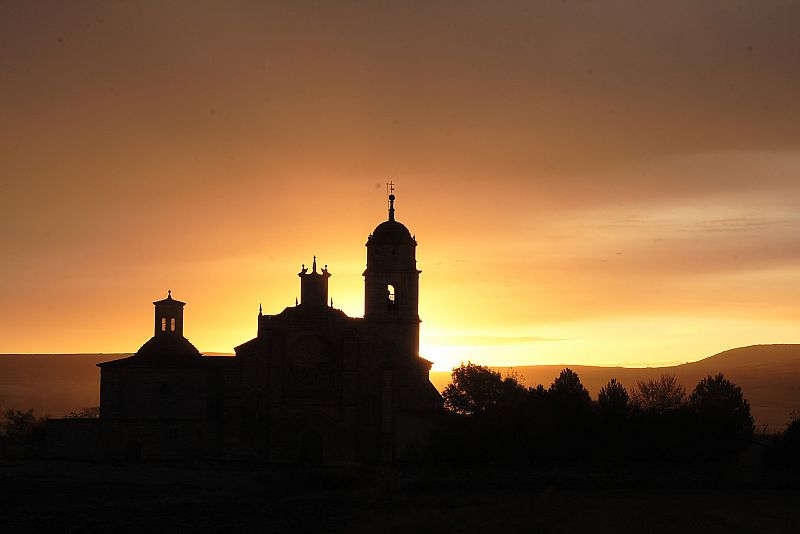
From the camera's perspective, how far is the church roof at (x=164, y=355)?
7000 cm

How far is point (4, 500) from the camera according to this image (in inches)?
1799

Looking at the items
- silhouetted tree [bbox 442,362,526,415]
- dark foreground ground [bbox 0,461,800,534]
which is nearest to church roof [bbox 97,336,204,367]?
dark foreground ground [bbox 0,461,800,534]

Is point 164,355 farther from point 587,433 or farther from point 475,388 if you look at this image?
point 587,433

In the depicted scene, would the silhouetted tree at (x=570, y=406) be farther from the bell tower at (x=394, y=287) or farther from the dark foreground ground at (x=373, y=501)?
the bell tower at (x=394, y=287)

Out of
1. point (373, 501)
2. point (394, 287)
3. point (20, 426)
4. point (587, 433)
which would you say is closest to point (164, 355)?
point (394, 287)

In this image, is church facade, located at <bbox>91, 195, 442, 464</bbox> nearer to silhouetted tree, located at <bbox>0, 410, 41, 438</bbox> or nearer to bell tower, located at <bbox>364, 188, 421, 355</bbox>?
bell tower, located at <bbox>364, 188, 421, 355</bbox>

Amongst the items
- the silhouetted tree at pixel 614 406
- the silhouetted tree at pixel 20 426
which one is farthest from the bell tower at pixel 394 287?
the silhouetted tree at pixel 20 426

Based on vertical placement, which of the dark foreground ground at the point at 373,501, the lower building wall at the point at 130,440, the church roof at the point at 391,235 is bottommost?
the dark foreground ground at the point at 373,501

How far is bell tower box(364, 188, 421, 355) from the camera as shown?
71562 mm

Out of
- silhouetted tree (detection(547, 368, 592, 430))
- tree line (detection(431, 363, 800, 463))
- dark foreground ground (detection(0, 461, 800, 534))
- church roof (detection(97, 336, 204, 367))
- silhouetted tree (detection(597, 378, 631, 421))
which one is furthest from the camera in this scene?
church roof (detection(97, 336, 204, 367))

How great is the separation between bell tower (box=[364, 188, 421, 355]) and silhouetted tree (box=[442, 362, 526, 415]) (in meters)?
15.4

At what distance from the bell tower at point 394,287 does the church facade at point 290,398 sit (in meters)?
1.42

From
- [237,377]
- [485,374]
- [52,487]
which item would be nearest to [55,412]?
[485,374]

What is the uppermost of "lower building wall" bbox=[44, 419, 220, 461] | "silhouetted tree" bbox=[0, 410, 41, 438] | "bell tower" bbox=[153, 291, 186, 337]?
"bell tower" bbox=[153, 291, 186, 337]
